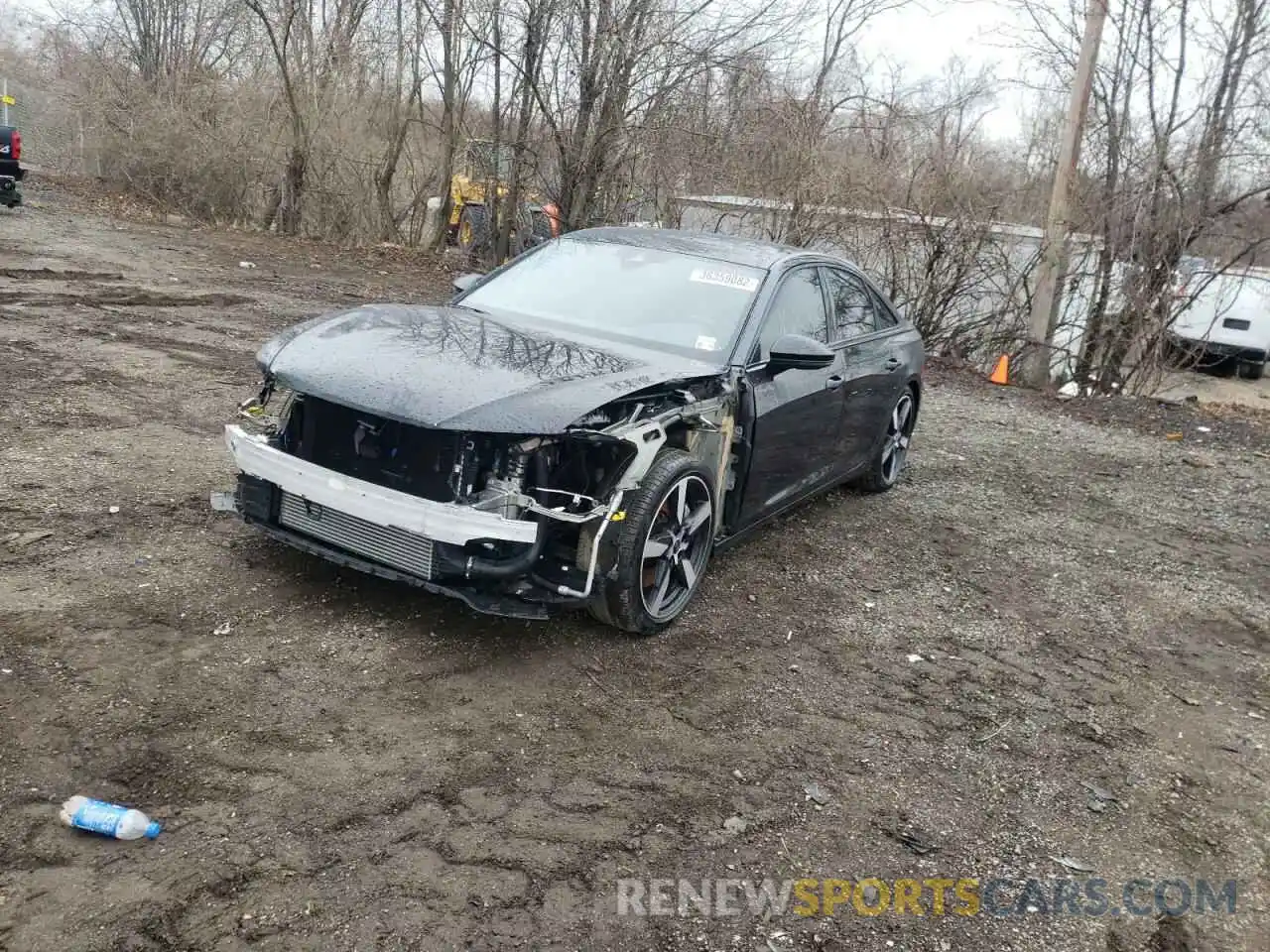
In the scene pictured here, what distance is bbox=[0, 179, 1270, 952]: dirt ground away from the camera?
2.60 m

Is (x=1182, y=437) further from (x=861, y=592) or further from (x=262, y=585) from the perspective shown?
(x=262, y=585)

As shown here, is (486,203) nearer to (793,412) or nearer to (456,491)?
(793,412)

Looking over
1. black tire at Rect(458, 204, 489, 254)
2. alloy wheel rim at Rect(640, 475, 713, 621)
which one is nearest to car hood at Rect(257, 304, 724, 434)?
alloy wheel rim at Rect(640, 475, 713, 621)

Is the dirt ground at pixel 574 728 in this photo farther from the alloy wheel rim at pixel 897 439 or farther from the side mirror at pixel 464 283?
the side mirror at pixel 464 283

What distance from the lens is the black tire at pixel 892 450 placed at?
6.61 metres

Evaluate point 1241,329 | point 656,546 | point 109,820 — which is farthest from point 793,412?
point 1241,329

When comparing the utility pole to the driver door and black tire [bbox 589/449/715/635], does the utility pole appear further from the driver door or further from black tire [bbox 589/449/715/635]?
black tire [bbox 589/449/715/635]

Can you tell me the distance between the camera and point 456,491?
3627 mm

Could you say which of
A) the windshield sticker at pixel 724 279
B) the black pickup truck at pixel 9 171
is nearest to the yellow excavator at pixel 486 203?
the black pickup truck at pixel 9 171

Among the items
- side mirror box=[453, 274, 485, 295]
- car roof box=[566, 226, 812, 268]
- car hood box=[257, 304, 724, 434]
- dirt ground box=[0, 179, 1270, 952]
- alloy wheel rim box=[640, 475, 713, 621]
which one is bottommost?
dirt ground box=[0, 179, 1270, 952]

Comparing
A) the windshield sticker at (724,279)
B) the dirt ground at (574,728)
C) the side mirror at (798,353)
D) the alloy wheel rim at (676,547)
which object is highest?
the windshield sticker at (724,279)

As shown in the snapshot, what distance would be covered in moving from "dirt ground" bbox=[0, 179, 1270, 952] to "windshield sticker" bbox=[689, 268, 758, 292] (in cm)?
141

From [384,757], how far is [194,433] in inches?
139

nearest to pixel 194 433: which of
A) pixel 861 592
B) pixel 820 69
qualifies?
pixel 861 592
